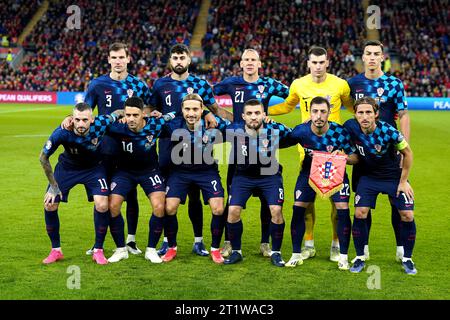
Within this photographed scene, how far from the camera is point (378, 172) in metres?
6.90

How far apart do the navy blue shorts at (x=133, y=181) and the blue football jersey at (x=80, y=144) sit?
0.99ft

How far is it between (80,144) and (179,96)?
4.39 ft

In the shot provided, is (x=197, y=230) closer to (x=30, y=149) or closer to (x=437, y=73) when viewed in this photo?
(x=30, y=149)

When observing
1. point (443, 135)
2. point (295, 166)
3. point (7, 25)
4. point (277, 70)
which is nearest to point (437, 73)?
point (277, 70)

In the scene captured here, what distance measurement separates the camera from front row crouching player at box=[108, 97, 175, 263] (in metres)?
7.19

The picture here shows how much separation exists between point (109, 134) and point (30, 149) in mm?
10274

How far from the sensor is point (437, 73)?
34.6 m

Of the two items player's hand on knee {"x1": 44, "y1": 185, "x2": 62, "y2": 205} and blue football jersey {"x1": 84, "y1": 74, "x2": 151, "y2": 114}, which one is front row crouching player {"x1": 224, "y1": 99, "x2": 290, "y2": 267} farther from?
player's hand on knee {"x1": 44, "y1": 185, "x2": 62, "y2": 205}

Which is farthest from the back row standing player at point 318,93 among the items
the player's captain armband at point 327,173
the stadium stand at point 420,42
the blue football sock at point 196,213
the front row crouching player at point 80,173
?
the stadium stand at point 420,42

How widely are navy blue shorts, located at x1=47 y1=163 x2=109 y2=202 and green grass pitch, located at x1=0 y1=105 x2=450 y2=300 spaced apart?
0.75m

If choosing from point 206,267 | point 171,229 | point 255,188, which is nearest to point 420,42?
point 255,188

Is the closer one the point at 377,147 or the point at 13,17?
the point at 377,147

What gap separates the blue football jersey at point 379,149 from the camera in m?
6.66

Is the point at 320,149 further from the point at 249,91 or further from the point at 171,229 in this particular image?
the point at 171,229
